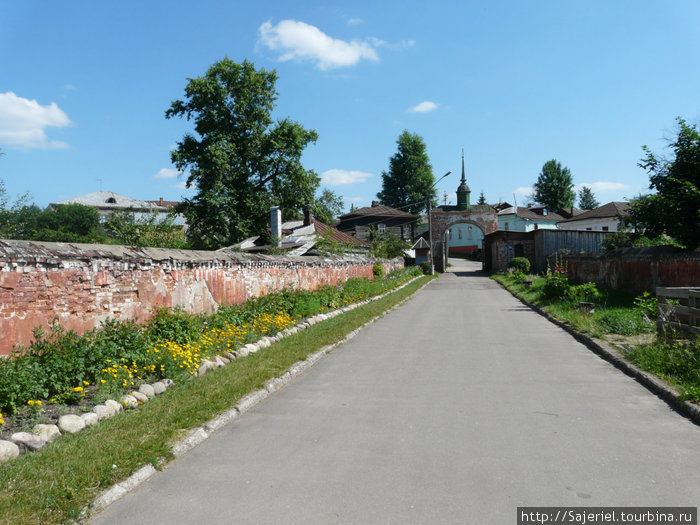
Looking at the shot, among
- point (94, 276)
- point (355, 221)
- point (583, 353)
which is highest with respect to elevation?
point (355, 221)

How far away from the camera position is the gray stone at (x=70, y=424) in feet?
16.1

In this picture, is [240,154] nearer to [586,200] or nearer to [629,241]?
[629,241]

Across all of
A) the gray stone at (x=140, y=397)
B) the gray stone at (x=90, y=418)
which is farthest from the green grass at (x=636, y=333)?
the gray stone at (x=90, y=418)

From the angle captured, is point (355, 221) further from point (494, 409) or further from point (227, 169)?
point (494, 409)

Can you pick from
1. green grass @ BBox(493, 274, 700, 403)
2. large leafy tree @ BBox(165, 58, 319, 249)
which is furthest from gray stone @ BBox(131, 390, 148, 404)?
large leafy tree @ BBox(165, 58, 319, 249)

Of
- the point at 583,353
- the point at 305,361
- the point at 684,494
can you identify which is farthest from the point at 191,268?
the point at 684,494

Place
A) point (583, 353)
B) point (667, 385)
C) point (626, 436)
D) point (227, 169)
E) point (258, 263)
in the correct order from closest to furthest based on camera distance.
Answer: point (626, 436) → point (667, 385) → point (583, 353) → point (258, 263) → point (227, 169)

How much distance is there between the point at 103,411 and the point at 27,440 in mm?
928

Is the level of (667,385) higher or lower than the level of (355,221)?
lower

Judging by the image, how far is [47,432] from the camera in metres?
4.73

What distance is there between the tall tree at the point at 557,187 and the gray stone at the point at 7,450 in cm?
10189

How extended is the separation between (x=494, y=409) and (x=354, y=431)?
1.84m

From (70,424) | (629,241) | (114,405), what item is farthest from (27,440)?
(629,241)

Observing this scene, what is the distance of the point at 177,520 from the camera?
11.5ft
